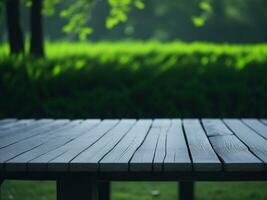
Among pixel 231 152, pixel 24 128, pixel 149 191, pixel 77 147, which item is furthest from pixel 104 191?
pixel 149 191

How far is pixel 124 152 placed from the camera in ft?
9.33

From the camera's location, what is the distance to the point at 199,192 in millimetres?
6508

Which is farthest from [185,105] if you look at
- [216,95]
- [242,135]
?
[242,135]

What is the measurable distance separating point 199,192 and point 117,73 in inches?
78.5

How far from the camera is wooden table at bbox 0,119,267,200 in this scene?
2516mm

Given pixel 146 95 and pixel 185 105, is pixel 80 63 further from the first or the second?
pixel 185 105

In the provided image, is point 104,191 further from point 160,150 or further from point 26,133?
point 160,150

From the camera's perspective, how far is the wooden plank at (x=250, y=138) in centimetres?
282

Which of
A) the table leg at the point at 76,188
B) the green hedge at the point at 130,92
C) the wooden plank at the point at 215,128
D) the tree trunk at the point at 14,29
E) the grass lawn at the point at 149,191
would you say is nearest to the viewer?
the table leg at the point at 76,188

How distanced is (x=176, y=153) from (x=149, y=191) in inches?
153

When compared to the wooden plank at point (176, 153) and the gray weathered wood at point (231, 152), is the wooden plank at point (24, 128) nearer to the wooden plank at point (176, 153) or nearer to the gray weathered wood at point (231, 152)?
the wooden plank at point (176, 153)

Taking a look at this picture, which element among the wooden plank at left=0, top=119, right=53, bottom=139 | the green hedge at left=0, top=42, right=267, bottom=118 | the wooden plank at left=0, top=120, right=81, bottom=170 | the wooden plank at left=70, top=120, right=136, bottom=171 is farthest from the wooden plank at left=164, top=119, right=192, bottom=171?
the green hedge at left=0, top=42, right=267, bottom=118

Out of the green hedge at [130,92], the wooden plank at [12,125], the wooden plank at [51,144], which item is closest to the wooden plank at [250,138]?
the wooden plank at [51,144]

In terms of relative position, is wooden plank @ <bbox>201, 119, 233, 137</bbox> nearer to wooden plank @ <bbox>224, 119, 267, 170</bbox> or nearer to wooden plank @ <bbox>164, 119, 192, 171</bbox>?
wooden plank @ <bbox>224, 119, 267, 170</bbox>
